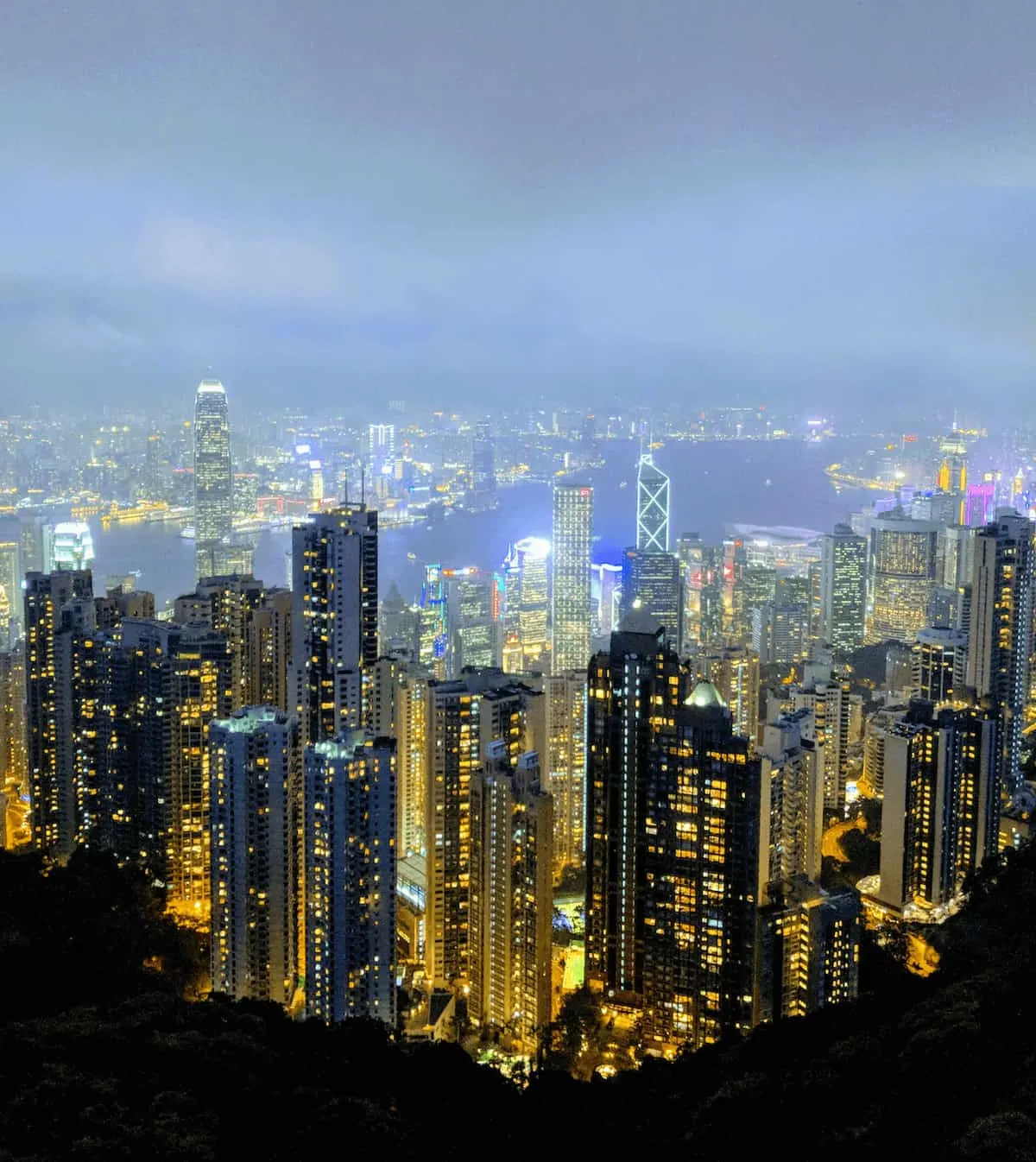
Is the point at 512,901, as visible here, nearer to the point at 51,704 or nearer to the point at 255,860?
the point at 255,860

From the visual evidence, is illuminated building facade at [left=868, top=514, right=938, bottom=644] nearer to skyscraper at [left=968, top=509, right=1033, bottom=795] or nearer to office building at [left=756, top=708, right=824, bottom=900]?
skyscraper at [left=968, top=509, right=1033, bottom=795]

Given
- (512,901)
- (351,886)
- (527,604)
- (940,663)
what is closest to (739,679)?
(940,663)

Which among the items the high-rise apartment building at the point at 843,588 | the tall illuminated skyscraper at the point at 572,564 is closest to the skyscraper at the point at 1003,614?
the high-rise apartment building at the point at 843,588

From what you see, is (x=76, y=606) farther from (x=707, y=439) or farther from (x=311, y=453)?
(x=707, y=439)

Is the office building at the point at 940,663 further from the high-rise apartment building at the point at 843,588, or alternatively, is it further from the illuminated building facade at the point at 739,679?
the high-rise apartment building at the point at 843,588

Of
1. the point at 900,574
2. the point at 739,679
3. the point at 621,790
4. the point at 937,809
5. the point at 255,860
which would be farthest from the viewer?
the point at 900,574

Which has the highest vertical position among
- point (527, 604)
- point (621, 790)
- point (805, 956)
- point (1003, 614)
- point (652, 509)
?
point (652, 509)

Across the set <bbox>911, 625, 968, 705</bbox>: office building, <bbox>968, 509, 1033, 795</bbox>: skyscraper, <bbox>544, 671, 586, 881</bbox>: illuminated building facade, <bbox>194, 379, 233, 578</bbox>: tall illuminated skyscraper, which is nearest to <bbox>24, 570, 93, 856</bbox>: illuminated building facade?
<bbox>194, 379, 233, 578</bbox>: tall illuminated skyscraper
